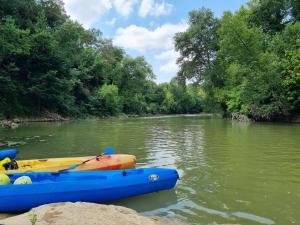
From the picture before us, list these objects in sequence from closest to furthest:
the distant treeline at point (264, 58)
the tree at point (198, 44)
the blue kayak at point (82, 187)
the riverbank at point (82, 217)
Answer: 1. the riverbank at point (82, 217)
2. the blue kayak at point (82, 187)
3. the distant treeline at point (264, 58)
4. the tree at point (198, 44)

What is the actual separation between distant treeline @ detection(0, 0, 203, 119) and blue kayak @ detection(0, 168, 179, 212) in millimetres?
16779

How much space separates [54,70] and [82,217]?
33.1 m

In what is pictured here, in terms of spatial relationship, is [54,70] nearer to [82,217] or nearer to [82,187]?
[82,187]

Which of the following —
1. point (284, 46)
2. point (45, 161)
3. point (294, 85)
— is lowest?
point (45, 161)

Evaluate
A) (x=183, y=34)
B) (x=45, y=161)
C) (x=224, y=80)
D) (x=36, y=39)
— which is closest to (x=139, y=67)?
(x=183, y=34)

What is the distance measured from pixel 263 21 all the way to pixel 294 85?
11.3 m

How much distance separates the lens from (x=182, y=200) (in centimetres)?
648

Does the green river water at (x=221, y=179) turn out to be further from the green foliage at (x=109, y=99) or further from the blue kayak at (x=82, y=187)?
the green foliage at (x=109, y=99)

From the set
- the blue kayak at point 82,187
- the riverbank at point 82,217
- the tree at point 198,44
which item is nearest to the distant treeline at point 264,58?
the tree at point 198,44

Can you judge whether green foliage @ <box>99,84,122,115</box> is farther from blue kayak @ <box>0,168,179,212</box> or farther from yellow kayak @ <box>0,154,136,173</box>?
blue kayak @ <box>0,168,179,212</box>

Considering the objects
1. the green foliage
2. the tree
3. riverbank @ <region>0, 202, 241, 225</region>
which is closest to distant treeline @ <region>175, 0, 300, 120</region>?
the tree

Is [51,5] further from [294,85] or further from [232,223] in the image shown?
[232,223]

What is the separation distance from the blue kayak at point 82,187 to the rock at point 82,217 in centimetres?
64

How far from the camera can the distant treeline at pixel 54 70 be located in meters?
31.2
